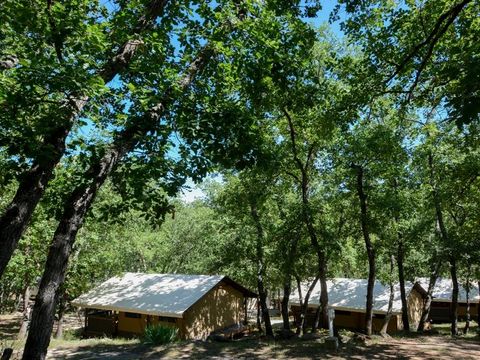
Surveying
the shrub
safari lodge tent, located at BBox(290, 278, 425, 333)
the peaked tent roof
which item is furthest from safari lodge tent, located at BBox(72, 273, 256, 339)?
safari lodge tent, located at BBox(290, 278, 425, 333)

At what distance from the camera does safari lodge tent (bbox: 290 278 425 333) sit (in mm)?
28734

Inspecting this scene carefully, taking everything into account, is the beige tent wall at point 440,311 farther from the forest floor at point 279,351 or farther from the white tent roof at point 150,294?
the forest floor at point 279,351

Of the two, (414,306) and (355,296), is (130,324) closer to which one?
(355,296)

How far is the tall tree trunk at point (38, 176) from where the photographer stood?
18.3ft

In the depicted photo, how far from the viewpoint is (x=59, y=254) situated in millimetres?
6078

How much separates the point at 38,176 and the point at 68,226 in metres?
0.91

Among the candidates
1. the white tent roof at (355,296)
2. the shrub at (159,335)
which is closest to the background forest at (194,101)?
the shrub at (159,335)

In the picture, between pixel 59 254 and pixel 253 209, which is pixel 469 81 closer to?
pixel 59 254

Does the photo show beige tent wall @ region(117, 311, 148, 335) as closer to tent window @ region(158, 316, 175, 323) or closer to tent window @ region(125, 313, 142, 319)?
tent window @ region(125, 313, 142, 319)

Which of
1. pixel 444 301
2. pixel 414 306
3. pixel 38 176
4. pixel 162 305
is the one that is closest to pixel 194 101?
pixel 38 176

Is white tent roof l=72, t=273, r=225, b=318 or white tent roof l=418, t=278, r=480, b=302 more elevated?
white tent roof l=418, t=278, r=480, b=302

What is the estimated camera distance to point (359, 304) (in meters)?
28.9

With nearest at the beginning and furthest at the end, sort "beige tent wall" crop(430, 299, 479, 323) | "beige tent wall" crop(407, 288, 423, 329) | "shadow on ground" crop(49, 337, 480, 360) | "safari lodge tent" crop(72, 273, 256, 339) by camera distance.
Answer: "shadow on ground" crop(49, 337, 480, 360) → "safari lodge tent" crop(72, 273, 256, 339) → "beige tent wall" crop(407, 288, 423, 329) → "beige tent wall" crop(430, 299, 479, 323)

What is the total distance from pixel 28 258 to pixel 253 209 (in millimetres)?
12575
